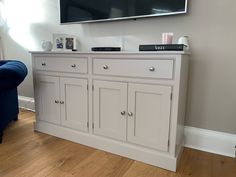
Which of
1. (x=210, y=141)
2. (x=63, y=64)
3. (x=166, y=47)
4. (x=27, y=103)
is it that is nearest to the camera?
(x=166, y=47)

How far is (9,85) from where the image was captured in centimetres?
159

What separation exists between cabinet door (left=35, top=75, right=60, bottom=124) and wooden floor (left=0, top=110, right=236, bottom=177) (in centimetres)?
25

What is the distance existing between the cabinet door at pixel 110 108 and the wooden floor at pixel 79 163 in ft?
0.66

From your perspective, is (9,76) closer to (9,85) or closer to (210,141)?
(9,85)

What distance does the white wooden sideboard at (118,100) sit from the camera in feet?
4.57

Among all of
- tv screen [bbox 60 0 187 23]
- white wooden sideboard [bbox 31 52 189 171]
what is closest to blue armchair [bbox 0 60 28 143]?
white wooden sideboard [bbox 31 52 189 171]

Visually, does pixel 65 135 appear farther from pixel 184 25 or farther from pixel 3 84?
pixel 184 25

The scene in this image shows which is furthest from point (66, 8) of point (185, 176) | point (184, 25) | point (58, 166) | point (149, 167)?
point (185, 176)

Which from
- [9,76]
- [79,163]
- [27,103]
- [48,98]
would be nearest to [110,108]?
[79,163]

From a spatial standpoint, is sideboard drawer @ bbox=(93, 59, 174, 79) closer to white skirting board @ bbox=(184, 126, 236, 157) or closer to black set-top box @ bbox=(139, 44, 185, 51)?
black set-top box @ bbox=(139, 44, 185, 51)

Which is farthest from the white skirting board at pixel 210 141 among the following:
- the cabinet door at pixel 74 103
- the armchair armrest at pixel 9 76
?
the armchair armrest at pixel 9 76

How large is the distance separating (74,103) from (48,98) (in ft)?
1.12

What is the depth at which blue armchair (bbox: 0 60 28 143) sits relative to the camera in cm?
153

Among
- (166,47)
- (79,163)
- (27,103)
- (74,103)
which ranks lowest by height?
(79,163)
